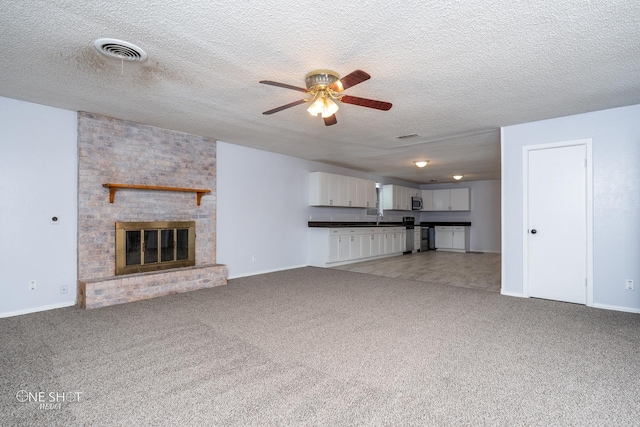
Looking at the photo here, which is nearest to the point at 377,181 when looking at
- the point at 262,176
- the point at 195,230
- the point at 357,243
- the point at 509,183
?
the point at 357,243

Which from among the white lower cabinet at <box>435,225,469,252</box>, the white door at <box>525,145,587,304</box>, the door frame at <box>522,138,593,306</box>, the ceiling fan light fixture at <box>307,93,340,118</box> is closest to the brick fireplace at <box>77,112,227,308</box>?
the ceiling fan light fixture at <box>307,93,340,118</box>

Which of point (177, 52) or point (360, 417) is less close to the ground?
point (177, 52)

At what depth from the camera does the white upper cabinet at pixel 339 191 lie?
7.29m

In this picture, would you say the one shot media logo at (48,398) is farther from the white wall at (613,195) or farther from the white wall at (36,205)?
the white wall at (613,195)

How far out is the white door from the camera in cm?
409

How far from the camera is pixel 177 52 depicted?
2551mm

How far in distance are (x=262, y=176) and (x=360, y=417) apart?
515 centimetres

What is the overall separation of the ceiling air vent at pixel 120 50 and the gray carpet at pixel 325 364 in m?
2.40

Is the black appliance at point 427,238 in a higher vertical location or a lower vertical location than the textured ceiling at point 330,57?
lower

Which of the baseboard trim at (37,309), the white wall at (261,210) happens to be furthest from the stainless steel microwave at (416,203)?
the baseboard trim at (37,309)

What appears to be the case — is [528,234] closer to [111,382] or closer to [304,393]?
[304,393]

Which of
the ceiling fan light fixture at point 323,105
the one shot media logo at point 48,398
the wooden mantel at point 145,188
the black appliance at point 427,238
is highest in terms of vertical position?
the ceiling fan light fixture at point 323,105

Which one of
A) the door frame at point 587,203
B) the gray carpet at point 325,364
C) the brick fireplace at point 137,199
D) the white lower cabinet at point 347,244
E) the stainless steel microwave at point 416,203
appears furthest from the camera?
the stainless steel microwave at point 416,203

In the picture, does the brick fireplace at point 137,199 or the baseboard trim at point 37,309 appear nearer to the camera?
the baseboard trim at point 37,309
